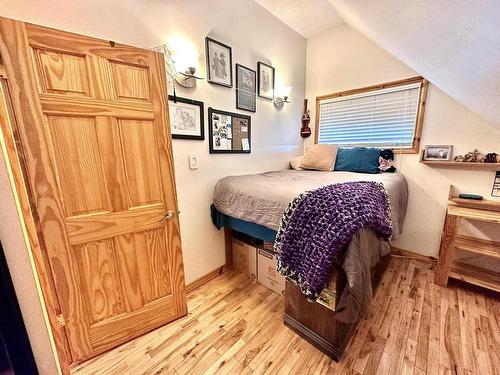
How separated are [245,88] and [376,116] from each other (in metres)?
1.67

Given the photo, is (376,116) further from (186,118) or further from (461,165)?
(186,118)

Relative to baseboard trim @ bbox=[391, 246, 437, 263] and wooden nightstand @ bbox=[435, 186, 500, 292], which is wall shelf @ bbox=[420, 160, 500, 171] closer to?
wooden nightstand @ bbox=[435, 186, 500, 292]

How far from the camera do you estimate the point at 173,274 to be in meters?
1.46

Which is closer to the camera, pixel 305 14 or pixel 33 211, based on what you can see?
pixel 33 211

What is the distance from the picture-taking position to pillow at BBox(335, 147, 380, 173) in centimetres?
225

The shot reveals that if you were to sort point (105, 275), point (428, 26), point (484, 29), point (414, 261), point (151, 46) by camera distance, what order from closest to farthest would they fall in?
point (484, 29) → point (428, 26) → point (105, 275) → point (151, 46) → point (414, 261)

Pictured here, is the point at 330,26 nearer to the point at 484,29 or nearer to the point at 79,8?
the point at 484,29

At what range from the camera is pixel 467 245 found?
1.69 metres

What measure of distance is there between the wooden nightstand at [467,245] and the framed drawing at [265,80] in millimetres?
2122

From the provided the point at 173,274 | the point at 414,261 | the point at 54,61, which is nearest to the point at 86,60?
the point at 54,61

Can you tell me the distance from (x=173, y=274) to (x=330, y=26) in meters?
3.37

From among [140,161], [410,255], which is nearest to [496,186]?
[410,255]

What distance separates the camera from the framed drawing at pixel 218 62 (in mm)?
1778

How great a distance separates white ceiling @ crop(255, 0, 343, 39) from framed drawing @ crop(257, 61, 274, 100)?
0.58 m
